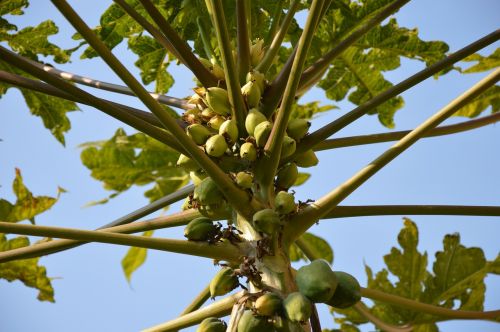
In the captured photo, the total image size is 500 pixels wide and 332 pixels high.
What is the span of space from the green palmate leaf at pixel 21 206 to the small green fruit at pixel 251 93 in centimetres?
146

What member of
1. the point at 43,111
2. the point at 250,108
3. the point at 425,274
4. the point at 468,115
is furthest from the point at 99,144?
the point at 468,115

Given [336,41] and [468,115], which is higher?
[336,41]

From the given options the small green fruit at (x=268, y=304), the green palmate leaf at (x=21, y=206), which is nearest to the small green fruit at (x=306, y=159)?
the small green fruit at (x=268, y=304)

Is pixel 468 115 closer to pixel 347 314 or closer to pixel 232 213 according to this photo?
pixel 347 314

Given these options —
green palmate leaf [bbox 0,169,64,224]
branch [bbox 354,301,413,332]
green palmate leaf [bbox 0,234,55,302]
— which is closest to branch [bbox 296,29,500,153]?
branch [bbox 354,301,413,332]

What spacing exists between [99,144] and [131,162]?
408mm

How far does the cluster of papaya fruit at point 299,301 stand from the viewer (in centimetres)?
170

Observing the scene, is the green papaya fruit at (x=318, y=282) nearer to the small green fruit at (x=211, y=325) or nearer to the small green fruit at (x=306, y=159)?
the small green fruit at (x=211, y=325)

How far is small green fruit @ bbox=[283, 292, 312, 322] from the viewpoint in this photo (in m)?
1.66

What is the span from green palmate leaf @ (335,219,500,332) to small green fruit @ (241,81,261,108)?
1.17 metres

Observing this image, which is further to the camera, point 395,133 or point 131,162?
point 131,162

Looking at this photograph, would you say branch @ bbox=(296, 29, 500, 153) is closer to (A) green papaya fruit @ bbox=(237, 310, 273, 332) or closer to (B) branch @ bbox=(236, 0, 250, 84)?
(B) branch @ bbox=(236, 0, 250, 84)

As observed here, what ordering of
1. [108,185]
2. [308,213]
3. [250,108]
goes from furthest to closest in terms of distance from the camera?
[108,185]
[250,108]
[308,213]

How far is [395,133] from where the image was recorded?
8.79 ft
